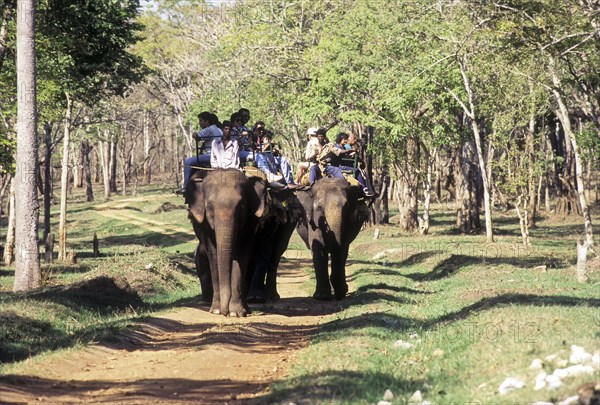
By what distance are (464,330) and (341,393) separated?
15.1 ft

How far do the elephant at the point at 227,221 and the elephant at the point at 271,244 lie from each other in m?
1.58

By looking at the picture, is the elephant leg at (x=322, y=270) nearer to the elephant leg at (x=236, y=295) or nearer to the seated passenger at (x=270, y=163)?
the seated passenger at (x=270, y=163)

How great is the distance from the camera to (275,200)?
21.3 metres

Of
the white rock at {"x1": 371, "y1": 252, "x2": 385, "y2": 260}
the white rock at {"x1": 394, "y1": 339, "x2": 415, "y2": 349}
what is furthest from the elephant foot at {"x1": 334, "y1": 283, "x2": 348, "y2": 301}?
the white rock at {"x1": 371, "y1": 252, "x2": 385, "y2": 260}

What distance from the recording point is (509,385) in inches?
406

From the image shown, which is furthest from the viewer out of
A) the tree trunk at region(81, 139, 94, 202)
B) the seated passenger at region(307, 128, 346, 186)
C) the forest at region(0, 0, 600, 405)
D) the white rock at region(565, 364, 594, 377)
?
the tree trunk at region(81, 139, 94, 202)

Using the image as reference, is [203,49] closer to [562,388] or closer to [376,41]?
[376,41]

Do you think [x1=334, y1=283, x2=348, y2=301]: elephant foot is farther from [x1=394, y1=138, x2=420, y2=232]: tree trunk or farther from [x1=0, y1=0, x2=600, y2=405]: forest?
[x1=394, y1=138, x2=420, y2=232]: tree trunk

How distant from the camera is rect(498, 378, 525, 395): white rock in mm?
10227

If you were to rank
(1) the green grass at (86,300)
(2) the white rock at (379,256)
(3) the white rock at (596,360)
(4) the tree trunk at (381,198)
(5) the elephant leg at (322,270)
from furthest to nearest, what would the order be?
1. (4) the tree trunk at (381,198)
2. (2) the white rock at (379,256)
3. (5) the elephant leg at (322,270)
4. (1) the green grass at (86,300)
5. (3) the white rock at (596,360)

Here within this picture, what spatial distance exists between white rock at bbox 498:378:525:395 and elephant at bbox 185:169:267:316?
350 inches

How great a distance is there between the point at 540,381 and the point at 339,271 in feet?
40.9

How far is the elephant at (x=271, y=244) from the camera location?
2209cm

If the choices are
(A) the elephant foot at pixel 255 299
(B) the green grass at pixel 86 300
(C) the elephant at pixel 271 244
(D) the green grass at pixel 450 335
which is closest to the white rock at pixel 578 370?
(D) the green grass at pixel 450 335
